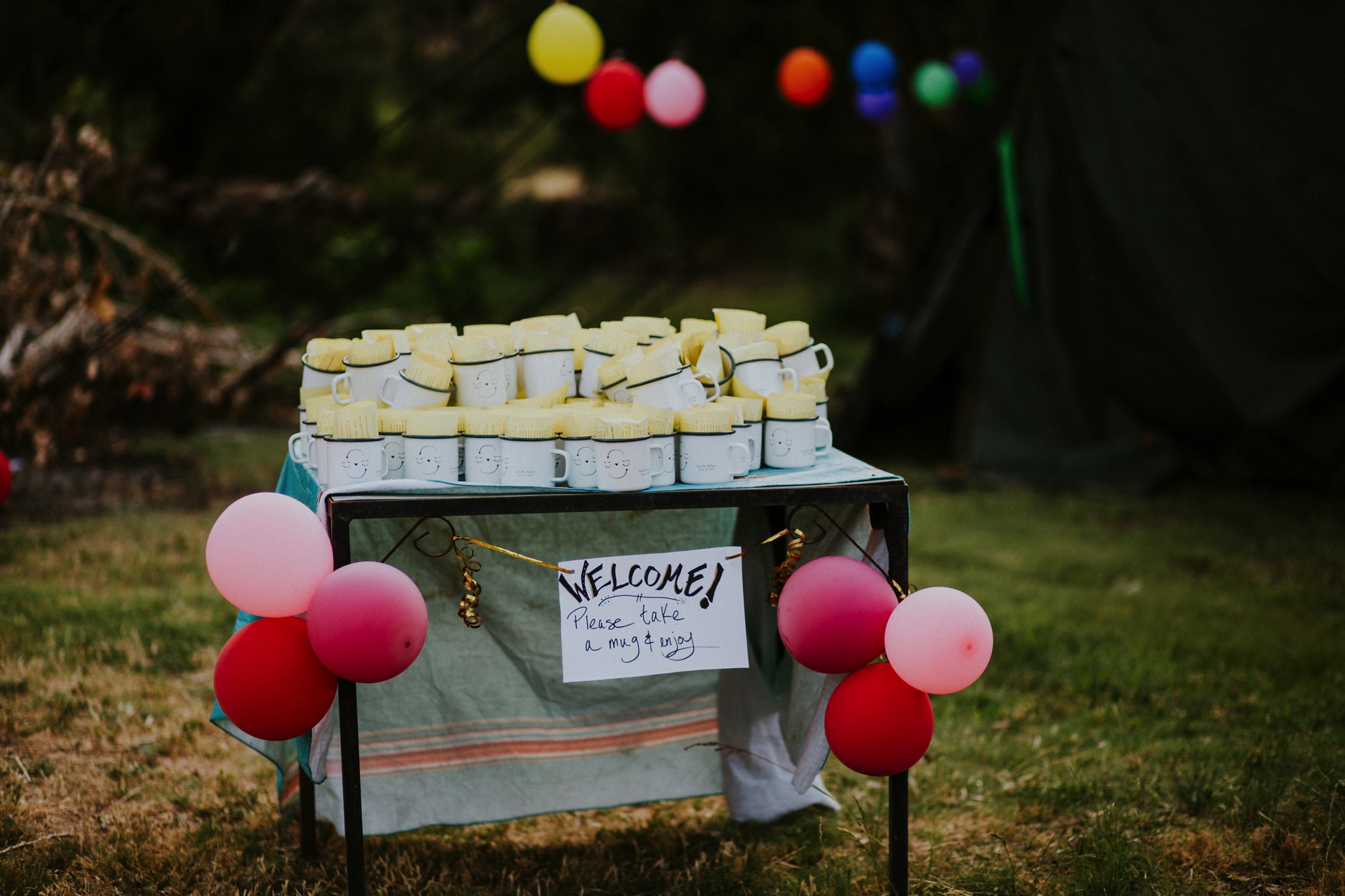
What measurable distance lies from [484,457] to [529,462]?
0.24ft

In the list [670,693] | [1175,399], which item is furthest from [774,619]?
[1175,399]

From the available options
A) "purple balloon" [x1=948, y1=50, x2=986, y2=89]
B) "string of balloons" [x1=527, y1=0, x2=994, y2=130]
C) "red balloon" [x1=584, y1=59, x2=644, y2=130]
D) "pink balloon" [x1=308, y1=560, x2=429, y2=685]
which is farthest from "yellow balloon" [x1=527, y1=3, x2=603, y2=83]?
"pink balloon" [x1=308, y1=560, x2=429, y2=685]

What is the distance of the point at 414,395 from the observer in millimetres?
1773

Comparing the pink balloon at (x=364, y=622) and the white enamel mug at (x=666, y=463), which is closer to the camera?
the pink balloon at (x=364, y=622)

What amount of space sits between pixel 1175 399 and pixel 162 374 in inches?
179

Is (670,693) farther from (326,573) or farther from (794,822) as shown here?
(326,573)

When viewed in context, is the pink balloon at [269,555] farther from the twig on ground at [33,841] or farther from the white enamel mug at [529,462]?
the twig on ground at [33,841]

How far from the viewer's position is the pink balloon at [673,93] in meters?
5.27

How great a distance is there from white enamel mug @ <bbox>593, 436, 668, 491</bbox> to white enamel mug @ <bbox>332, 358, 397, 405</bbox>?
1.44 feet

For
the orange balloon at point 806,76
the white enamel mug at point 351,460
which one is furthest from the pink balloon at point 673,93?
the white enamel mug at point 351,460

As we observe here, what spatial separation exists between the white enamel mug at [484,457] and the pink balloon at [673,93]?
3.99 m

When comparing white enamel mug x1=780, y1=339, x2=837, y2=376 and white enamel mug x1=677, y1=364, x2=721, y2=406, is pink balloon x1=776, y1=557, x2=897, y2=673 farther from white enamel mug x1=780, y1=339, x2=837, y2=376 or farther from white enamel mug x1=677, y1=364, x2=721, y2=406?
white enamel mug x1=780, y1=339, x2=837, y2=376

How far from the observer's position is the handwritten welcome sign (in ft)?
5.62

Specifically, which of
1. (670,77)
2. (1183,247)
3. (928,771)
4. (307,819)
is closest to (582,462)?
(307,819)
